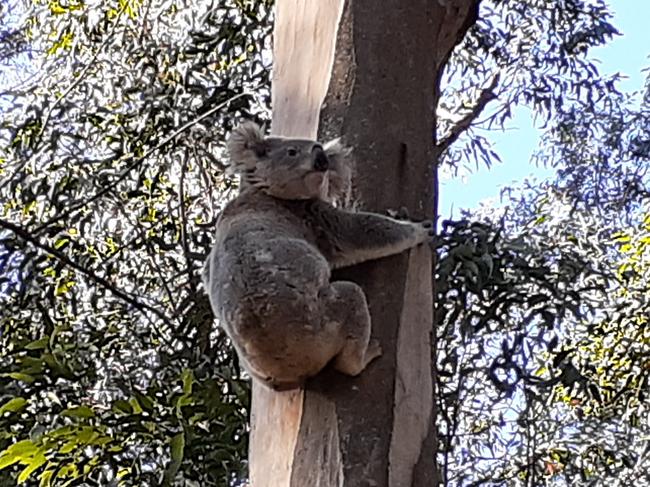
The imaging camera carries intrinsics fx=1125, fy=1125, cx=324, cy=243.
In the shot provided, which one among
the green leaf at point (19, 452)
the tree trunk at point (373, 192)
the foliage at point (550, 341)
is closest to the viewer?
the tree trunk at point (373, 192)

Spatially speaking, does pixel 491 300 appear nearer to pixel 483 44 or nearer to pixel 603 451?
pixel 603 451

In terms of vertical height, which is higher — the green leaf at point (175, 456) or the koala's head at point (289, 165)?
the koala's head at point (289, 165)

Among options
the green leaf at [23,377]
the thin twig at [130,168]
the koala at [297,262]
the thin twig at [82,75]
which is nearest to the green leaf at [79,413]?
the green leaf at [23,377]

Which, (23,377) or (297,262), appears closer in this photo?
(297,262)

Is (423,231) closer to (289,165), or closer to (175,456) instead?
(289,165)

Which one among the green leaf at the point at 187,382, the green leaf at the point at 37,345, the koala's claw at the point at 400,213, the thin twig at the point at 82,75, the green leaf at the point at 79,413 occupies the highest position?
→ the thin twig at the point at 82,75

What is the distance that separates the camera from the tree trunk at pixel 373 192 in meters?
1.44

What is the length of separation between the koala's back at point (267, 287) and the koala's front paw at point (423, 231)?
0.14m

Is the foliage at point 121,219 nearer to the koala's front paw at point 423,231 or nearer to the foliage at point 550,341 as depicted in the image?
the foliage at point 550,341

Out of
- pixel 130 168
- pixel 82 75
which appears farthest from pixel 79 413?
pixel 82 75

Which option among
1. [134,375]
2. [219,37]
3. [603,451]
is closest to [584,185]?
[603,451]

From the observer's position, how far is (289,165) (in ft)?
5.73

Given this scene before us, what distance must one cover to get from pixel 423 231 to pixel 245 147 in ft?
1.24

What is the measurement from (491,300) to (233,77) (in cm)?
108
